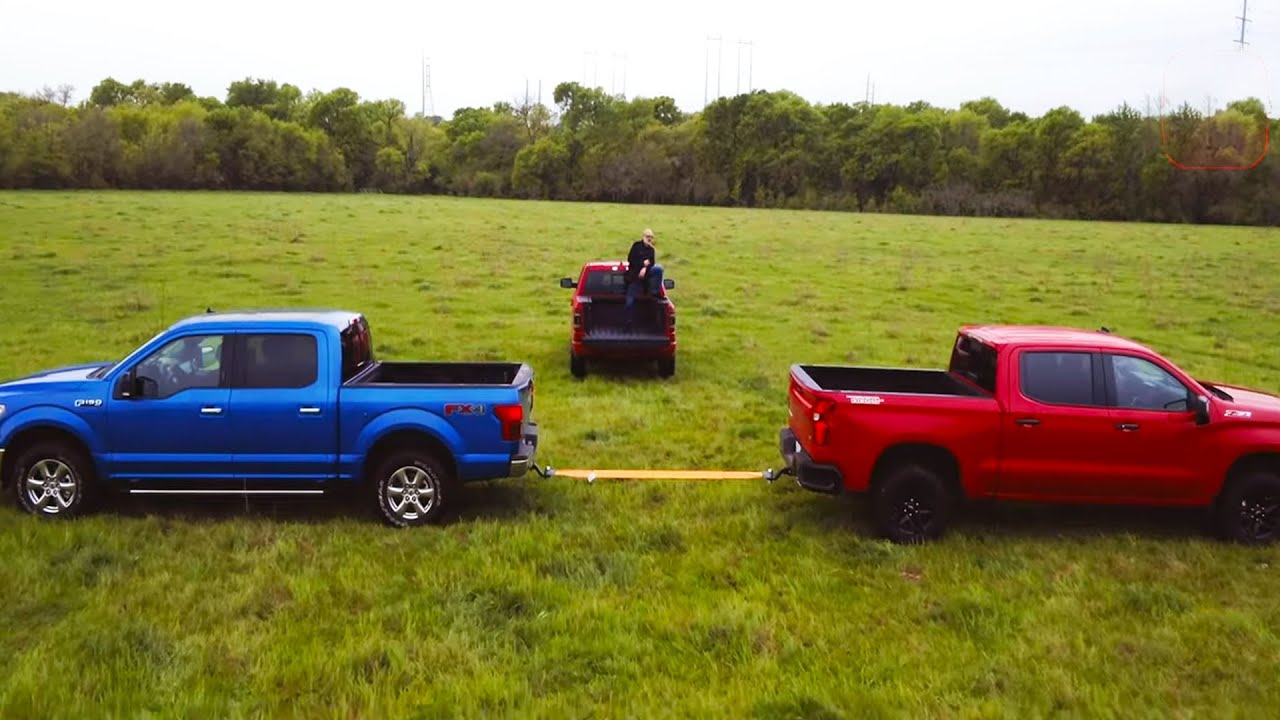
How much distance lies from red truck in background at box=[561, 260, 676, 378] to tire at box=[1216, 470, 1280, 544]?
312 inches

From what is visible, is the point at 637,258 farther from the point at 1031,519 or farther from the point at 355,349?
the point at 1031,519

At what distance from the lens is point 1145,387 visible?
8.23m

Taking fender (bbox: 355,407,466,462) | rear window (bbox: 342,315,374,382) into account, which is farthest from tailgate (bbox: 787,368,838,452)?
rear window (bbox: 342,315,374,382)

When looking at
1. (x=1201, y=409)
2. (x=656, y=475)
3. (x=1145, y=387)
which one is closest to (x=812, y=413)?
(x=656, y=475)

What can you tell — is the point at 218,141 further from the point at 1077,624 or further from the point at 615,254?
the point at 1077,624

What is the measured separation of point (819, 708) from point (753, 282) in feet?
75.0

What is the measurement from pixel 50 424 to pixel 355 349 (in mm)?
2573

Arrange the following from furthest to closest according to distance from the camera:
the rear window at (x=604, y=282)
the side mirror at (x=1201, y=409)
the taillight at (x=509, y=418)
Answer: the rear window at (x=604, y=282), the taillight at (x=509, y=418), the side mirror at (x=1201, y=409)

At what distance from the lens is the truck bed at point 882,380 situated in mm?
9266

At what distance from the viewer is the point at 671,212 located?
6328 cm

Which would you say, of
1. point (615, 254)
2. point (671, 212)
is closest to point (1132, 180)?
point (671, 212)

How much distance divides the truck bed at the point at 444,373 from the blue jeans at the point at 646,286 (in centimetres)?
577

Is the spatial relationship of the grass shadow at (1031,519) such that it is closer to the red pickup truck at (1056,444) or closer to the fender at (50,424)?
the red pickup truck at (1056,444)

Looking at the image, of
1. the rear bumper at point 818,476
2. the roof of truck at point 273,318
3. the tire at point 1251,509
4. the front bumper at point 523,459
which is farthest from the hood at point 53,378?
the tire at point 1251,509
